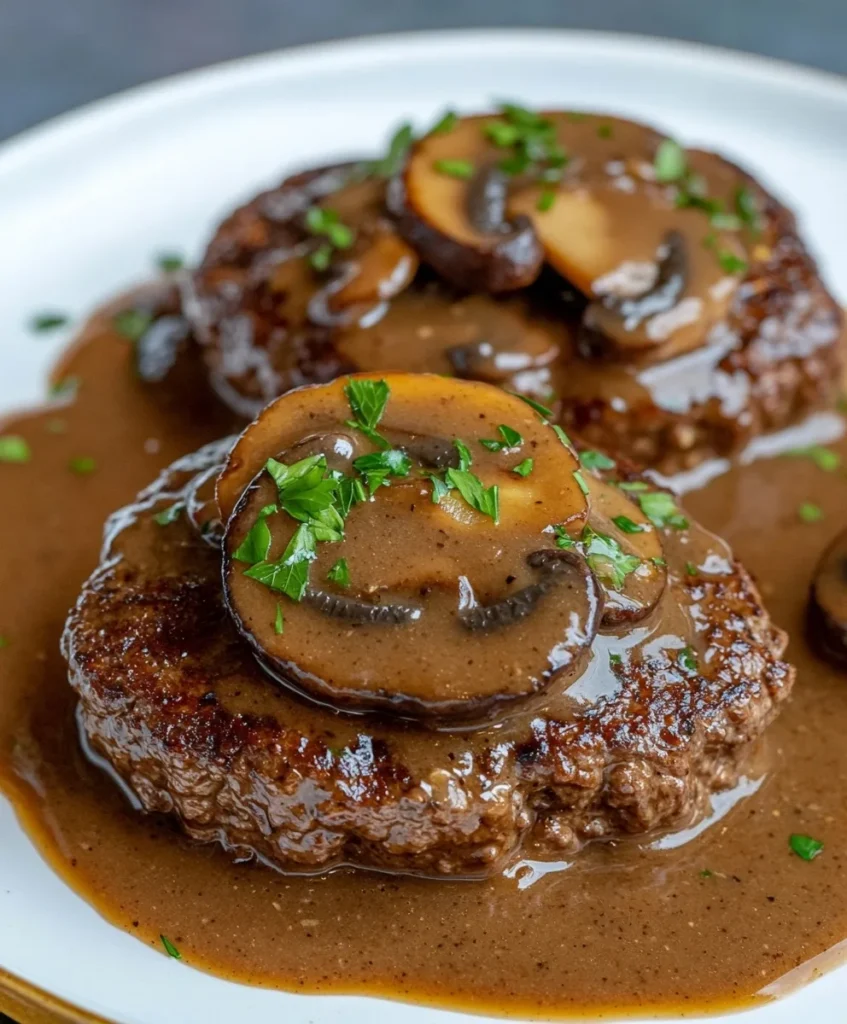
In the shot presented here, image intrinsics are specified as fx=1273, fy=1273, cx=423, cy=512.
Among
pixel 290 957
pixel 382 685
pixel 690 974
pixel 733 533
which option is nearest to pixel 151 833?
pixel 290 957

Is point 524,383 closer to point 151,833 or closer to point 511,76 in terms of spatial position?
point 151,833

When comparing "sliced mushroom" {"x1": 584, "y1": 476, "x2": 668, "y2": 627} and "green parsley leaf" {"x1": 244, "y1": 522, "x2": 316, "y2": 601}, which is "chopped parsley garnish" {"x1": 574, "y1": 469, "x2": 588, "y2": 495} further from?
"green parsley leaf" {"x1": 244, "y1": 522, "x2": 316, "y2": 601}

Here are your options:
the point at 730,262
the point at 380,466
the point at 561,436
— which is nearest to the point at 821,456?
the point at 730,262

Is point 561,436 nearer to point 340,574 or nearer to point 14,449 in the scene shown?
point 340,574

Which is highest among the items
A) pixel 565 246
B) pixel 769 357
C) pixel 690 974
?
pixel 565 246

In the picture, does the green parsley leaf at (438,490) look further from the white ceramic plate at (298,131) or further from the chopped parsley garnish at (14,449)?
the white ceramic plate at (298,131)

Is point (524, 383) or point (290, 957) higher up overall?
point (524, 383)
